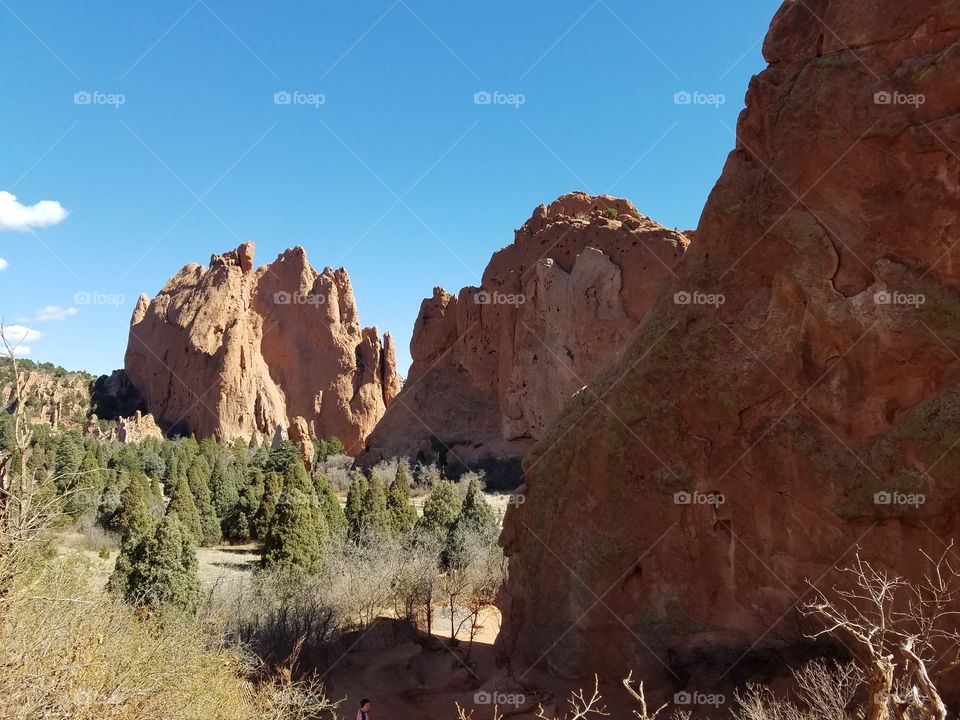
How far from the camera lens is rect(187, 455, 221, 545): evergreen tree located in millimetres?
29516

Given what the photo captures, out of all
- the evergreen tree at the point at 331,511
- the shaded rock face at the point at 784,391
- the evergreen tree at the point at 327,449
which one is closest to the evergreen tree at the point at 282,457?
the evergreen tree at the point at 327,449

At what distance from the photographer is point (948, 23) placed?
9.03 metres

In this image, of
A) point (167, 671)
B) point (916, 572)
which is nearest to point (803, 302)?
point (916, 572)

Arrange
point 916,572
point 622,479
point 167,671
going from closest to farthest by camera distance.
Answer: point 167,671 < point 916,572 < point 622,479

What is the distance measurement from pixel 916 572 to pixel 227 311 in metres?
69.2

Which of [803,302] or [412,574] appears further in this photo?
[412,574]

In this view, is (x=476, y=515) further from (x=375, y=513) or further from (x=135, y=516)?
(x=135, y=516)

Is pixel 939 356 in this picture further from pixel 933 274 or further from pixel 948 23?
pixel 948 23

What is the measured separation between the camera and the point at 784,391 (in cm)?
982

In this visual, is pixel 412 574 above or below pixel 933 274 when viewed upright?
below

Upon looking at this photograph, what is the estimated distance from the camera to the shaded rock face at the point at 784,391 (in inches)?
347

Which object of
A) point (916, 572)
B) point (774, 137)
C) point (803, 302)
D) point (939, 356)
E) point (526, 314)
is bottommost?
point (916, 572)

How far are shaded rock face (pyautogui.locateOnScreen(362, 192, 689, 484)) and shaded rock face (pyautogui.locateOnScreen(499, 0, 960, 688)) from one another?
2332 centimetres

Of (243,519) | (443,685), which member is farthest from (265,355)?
(443,685)
